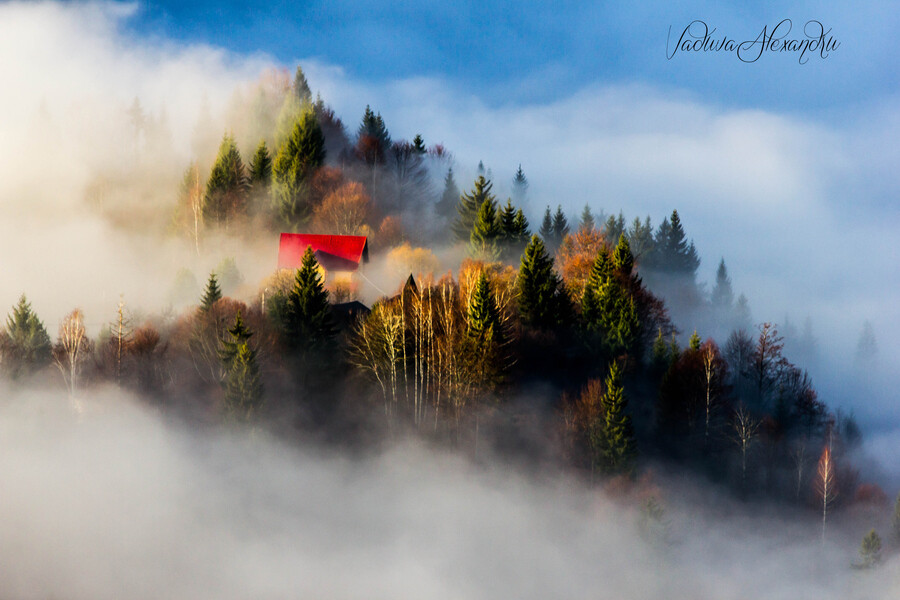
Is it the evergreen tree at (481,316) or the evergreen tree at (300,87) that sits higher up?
the evergreen tree at (300,87)

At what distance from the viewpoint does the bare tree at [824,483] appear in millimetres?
67875

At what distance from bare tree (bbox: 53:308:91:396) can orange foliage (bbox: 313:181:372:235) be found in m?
29.5

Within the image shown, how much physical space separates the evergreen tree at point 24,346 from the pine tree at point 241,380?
18.5 meters

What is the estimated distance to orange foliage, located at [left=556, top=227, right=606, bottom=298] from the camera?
72.0 m

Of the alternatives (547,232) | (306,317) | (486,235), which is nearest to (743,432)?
(486,235)

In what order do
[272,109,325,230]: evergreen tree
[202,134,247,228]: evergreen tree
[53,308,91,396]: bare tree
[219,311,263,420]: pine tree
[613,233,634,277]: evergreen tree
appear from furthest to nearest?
[202,134,247,228]: evergreen tree < [272,109,325,230]: evergreen tree < [613,233,634,277]: evergreen tree < [53,308,91,396]: bare tree < [219,311,263,420]: pine tree

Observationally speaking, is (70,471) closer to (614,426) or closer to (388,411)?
(388,411)

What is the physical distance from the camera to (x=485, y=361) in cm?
5722

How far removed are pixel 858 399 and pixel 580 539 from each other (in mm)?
142878

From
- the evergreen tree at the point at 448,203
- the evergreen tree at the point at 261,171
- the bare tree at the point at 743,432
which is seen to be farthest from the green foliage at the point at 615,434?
the evergreen tree at the point at 448,203

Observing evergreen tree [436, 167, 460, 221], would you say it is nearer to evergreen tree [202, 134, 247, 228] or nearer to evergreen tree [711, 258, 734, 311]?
evergreen tree [202, 134, 247, 228]

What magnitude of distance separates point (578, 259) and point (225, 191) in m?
40.2

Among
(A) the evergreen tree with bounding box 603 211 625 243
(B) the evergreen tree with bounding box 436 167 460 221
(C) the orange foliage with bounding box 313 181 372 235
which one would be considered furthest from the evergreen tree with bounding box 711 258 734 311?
(C) the orange foliage with bounding box 313 181 372 235

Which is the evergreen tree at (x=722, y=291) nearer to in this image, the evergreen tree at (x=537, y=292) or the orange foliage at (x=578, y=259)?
the orange foliage at (x=578, y=259)
